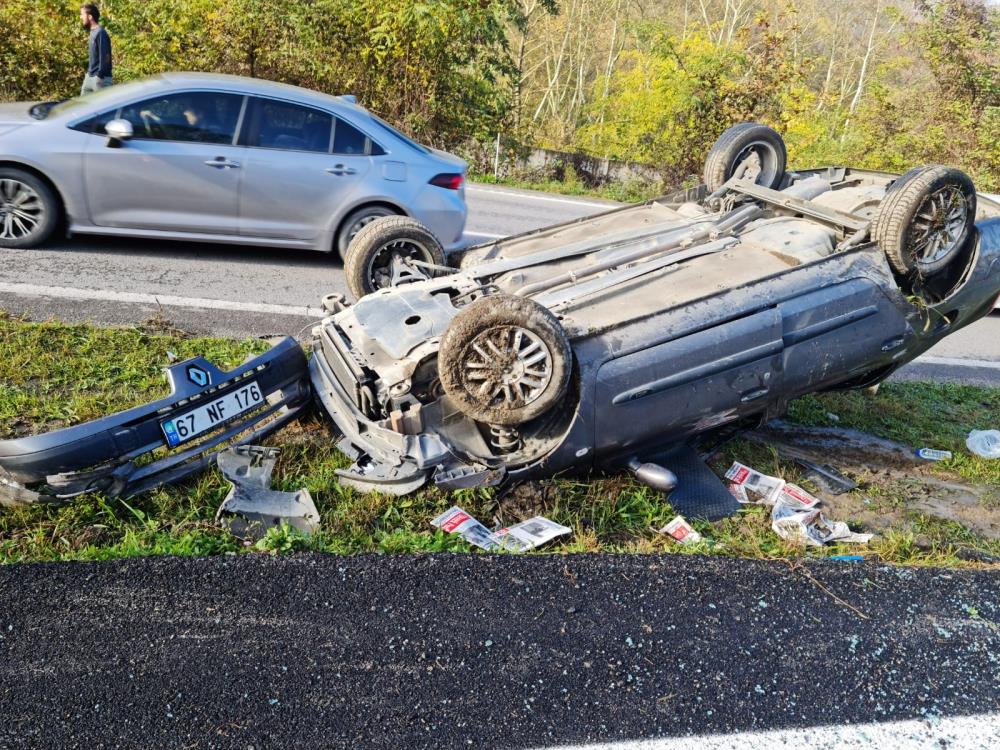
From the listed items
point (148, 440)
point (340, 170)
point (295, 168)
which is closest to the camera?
point (148, 440)

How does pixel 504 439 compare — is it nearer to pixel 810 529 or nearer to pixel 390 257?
pixel 810 529

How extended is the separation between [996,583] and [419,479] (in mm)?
2775

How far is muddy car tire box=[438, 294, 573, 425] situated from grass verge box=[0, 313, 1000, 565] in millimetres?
524

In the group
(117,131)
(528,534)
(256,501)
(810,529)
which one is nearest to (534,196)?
(117,131)

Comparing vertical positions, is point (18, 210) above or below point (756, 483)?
above

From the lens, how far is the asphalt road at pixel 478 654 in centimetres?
271

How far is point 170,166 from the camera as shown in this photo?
6895 mm

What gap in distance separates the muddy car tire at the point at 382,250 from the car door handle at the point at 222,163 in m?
1.96

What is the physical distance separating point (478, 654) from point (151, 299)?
4.56 meters

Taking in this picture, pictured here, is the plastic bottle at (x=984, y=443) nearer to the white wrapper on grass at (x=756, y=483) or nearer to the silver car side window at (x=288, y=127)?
the white wrapper on grass at (x=756, y=483)

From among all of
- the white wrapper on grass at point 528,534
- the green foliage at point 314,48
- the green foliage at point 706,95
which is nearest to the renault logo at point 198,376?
the white wrapper on grass at point 528,534

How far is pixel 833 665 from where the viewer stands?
3201mm

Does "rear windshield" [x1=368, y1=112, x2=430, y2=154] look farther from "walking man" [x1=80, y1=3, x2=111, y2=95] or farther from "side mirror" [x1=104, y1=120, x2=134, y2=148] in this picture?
"walking man" [x1=80, y1=3, x2=111, y2=95]

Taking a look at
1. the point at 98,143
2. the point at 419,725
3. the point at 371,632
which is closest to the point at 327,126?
the point at 98,143
